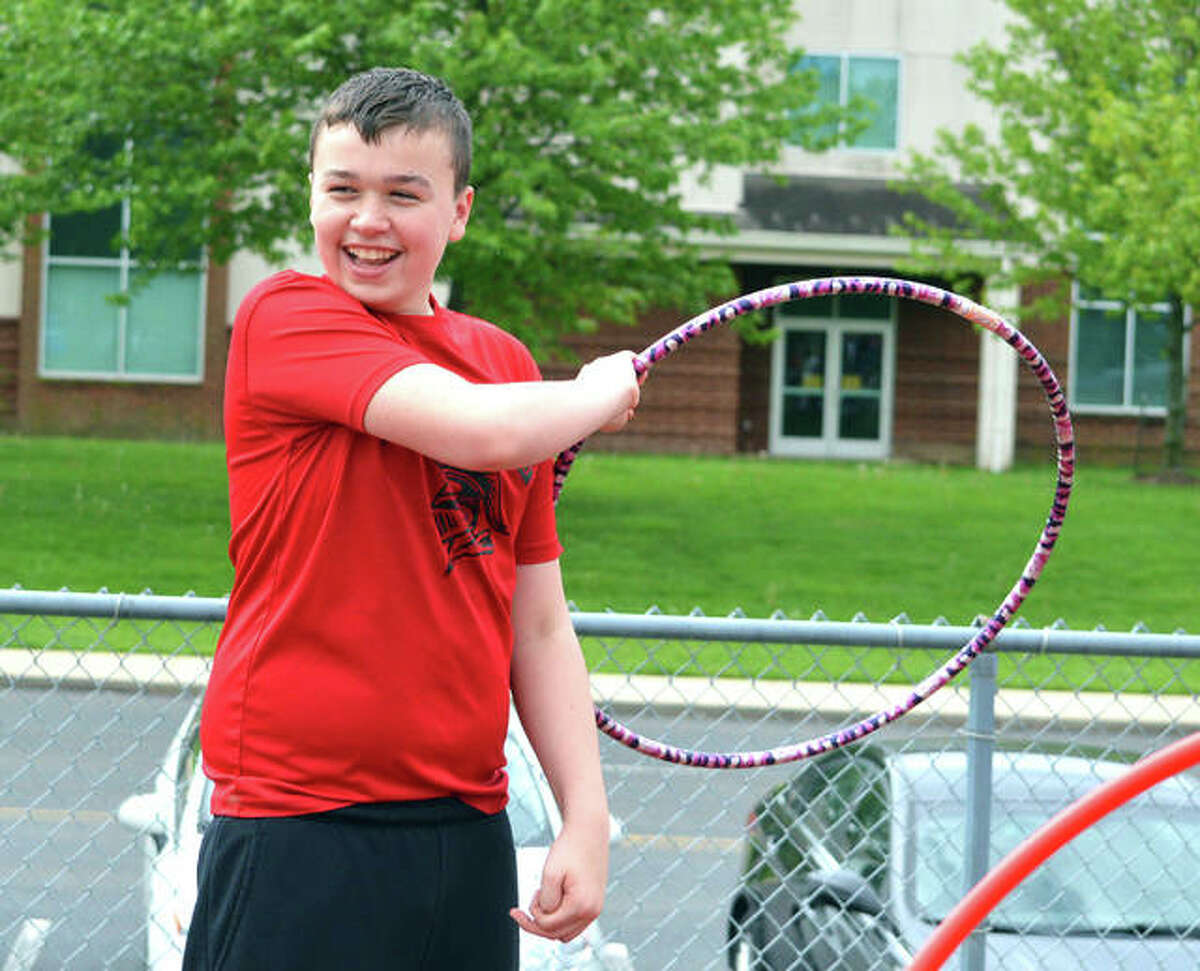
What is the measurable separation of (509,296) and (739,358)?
16.4 m

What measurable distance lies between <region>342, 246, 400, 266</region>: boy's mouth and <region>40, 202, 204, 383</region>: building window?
95.7ft

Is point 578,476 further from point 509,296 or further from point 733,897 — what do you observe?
point 733,897

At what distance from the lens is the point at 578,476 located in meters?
25.8

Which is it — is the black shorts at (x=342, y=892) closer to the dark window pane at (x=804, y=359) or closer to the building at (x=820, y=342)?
the building at (x=820, y=342)

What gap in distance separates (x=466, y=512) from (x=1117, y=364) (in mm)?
33376

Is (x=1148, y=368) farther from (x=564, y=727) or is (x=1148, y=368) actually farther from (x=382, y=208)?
(x=382, y=208)

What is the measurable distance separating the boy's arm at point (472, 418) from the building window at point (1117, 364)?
108ft

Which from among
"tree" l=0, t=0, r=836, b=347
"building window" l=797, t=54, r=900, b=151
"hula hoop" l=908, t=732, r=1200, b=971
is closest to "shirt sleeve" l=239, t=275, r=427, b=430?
"hula hoop" l=908, t=732, r=1200, b=971

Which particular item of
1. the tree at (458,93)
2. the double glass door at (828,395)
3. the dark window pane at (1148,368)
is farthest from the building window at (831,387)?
the tree at (458,93)

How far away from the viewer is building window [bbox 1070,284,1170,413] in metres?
34.3

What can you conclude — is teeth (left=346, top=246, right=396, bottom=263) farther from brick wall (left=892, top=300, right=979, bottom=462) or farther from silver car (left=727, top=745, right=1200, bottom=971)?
brick wall (left=892, top=300, right=979, bottom=462)

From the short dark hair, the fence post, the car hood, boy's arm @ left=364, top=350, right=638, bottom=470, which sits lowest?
the car hood

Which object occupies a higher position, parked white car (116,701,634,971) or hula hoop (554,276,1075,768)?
hula hoop (554,276,1075,768)

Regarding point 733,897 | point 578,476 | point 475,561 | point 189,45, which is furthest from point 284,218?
point 475,561
